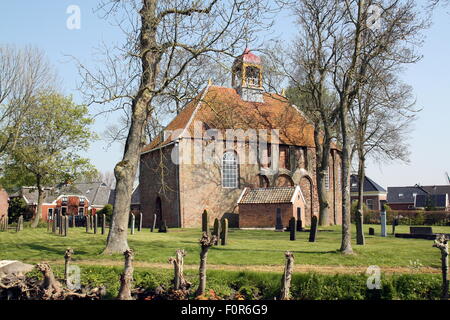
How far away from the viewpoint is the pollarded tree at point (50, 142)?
35156mm

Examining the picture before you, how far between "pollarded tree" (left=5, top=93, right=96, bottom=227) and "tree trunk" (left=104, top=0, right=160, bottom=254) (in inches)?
781

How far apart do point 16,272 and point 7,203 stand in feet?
146

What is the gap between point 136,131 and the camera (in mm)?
17250

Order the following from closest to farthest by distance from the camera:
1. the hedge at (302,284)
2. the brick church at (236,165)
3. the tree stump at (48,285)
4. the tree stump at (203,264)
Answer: the tree stump at (48,285) < the hedge at (302,284) < the tree stump at (203,264) < the brick church at (236,165)

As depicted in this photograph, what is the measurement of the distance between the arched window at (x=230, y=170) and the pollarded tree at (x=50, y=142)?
12.0 metres

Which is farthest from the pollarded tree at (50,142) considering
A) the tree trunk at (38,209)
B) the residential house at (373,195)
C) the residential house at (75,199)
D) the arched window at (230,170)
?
the residential house at (373,195)

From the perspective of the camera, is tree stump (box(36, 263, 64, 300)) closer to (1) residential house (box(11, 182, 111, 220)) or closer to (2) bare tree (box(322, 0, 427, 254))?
(2) bare tree (box(322, 0, 427, 254))

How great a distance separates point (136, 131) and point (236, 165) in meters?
18.9

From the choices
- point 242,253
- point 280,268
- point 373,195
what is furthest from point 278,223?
point 373,195

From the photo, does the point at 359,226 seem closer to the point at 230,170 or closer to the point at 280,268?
the point at 280,268

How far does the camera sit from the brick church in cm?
3272

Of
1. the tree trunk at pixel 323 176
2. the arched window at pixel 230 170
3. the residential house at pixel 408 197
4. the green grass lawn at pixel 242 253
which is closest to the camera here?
the green grass lawn at pixel 242 253

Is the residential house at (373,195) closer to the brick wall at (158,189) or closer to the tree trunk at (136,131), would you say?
the brick wall at (158,189)

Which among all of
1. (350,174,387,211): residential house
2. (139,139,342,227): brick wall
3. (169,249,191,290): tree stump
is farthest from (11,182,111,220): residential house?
(169,249,191,290): tree stump
